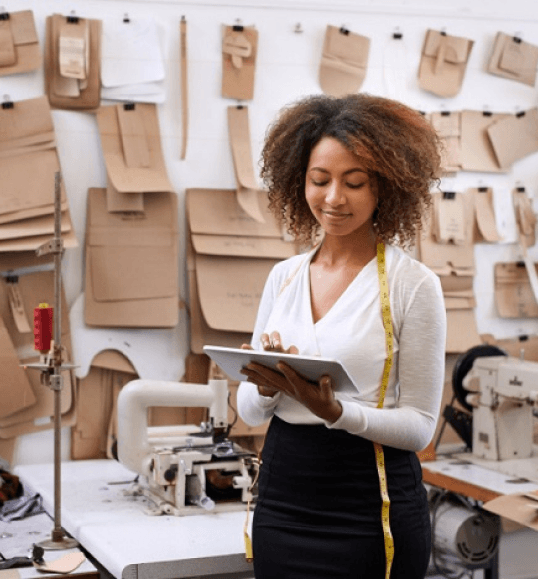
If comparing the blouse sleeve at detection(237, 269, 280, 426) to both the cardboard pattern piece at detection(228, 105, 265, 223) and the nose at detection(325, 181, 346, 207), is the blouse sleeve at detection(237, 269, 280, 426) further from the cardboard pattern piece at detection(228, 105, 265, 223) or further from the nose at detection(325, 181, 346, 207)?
the cardboard pattern piece at detection(228, 105, 265, 223)

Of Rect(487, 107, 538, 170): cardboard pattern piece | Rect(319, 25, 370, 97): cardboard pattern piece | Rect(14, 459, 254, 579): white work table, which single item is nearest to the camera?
Rect(14, 459, 254, 579): white work table

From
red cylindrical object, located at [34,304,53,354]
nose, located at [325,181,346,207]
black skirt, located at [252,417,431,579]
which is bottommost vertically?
black skirt, located at [252,417,431,579]

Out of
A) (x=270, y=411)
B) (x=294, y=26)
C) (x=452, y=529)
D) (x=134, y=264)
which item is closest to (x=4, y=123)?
(x=134, y=264)

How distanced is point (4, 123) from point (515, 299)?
2021mm

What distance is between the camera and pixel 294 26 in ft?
11.0

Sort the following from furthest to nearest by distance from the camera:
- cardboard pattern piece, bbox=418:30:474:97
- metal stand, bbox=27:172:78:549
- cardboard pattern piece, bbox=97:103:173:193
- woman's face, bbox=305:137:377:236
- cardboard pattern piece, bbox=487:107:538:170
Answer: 1. cardboard pattern piece, bbox=487:107:538:170
2. cardboard pattern piece, bbox=418:30:474:97
3. cardboard pattern piece, bbox=97:103:173:193
4. metal stand, bbox=27:172:78:549
5. woman's face, bbox=305:137:377:236

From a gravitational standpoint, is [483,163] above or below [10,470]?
above

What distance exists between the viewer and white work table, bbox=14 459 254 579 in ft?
6.74

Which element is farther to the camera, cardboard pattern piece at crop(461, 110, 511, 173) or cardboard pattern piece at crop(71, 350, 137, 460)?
cardboard pattern piece at crop(461, 110, 511, 173)

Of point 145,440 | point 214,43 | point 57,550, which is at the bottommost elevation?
point 57,550

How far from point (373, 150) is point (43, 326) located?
101 cm

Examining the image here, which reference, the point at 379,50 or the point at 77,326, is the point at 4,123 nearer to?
the point at 77,326

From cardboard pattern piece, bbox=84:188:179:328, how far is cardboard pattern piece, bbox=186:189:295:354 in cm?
8

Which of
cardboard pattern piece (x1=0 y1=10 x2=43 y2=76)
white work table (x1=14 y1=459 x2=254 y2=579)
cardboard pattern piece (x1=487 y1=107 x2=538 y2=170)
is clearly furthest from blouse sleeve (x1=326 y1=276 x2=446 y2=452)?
cardboard pattern piece (x1=487 y1=107 x2=538 y2=170)
